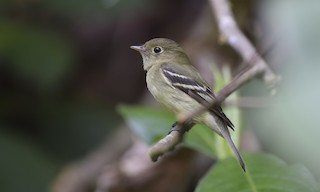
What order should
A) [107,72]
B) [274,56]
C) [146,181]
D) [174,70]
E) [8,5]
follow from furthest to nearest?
[107,72] < [8,5] < [146,181] < [274,56] < [174,70]

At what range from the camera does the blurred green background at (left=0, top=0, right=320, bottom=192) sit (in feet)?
13.0

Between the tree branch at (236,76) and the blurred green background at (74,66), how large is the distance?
0.33m

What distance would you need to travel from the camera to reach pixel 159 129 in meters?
2.75

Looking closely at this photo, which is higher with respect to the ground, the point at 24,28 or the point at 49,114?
the point at 24,28

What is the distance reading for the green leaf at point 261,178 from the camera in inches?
79.0

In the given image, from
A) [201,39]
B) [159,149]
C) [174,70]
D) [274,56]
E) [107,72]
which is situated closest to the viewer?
[159,149]

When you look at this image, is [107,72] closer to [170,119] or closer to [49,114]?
[49,114]

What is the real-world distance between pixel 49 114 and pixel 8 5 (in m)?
0.80

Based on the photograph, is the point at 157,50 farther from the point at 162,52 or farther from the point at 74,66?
the point at 74,66

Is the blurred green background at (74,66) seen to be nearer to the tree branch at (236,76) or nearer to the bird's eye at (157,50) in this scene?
the tree branch at (236,76)

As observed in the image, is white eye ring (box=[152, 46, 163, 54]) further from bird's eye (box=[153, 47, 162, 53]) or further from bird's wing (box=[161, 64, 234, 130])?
bird's wing (box=[161, 64, 234, 130])

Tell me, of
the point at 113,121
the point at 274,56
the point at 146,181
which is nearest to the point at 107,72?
the point at 113,121

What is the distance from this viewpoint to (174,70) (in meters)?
2.65

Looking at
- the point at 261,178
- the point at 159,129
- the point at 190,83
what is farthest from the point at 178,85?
the point at 261,178
